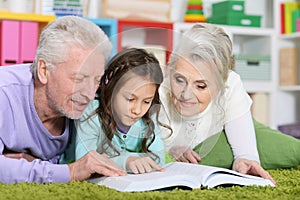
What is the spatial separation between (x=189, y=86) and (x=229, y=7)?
90.7 inches

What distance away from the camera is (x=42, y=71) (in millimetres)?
1564

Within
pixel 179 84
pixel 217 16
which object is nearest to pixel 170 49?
pixel 179 84

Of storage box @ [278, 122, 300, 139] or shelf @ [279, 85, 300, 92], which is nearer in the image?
storage box @ [278, 122, 300, 139]

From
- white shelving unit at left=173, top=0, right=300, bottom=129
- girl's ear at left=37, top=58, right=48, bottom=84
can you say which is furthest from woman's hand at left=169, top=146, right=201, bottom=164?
white shelving unit at left=173, top=0, right=300, bottom=129

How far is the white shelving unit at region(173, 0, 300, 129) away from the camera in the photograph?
12.6 feet

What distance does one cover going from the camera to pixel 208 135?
Result: 5.26 ft

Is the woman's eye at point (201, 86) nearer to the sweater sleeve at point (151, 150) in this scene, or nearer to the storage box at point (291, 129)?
the sweater sleeve at point (151, 150)

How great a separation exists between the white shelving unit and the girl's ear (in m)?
2.29

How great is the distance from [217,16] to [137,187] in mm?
2705

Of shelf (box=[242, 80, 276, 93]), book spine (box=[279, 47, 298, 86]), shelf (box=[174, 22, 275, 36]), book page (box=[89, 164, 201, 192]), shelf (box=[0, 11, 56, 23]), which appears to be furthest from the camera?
book spine (box=[279, 47, 298, 86])

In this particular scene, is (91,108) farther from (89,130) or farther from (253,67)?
(253,67)

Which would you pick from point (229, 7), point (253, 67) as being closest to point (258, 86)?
point (253, 67)

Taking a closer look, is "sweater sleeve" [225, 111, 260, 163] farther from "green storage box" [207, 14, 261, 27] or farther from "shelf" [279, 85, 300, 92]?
"shelf" [279, 85, 300, 92]

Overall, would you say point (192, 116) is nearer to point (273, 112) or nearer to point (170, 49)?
point (170, 49)
